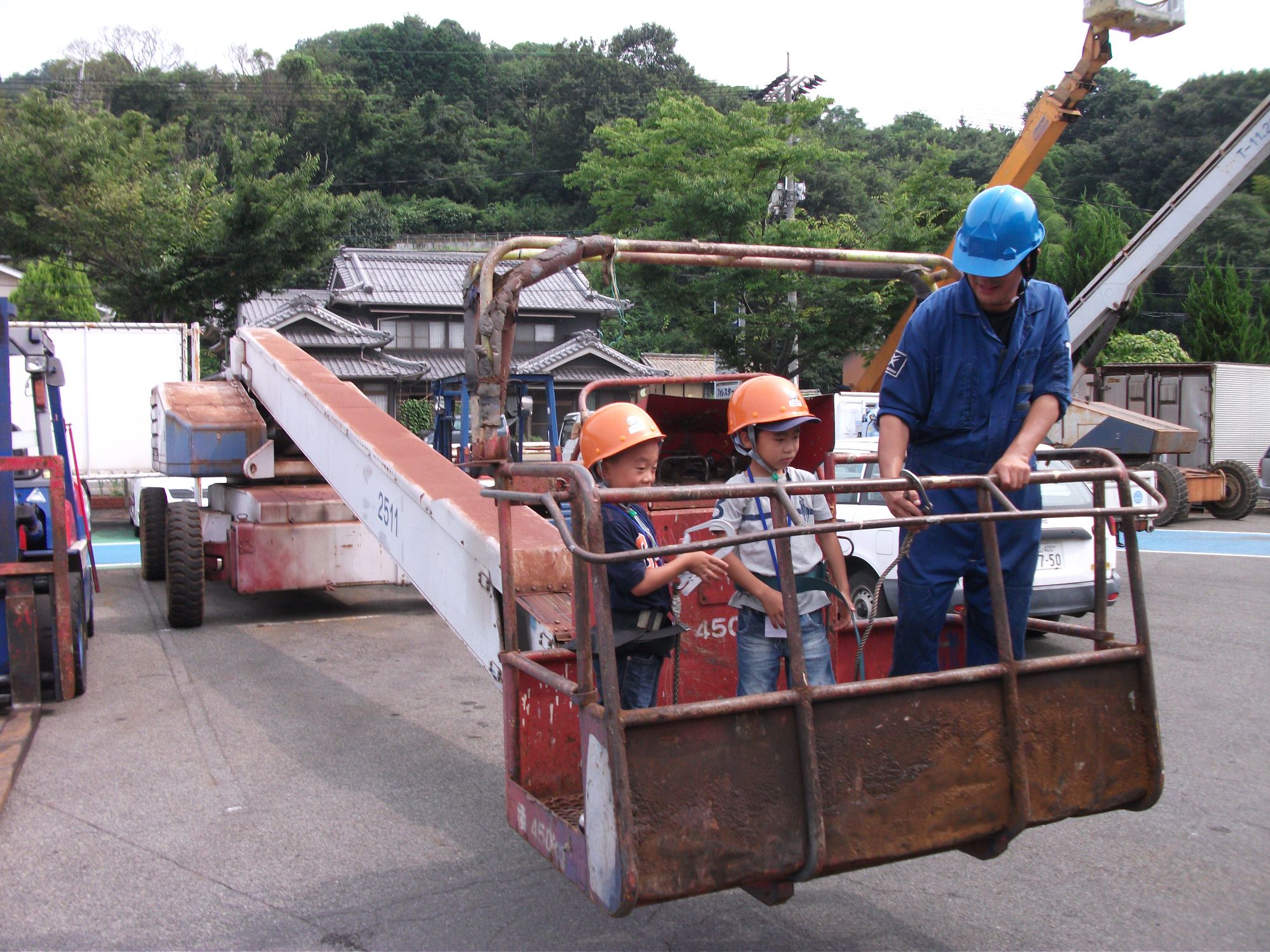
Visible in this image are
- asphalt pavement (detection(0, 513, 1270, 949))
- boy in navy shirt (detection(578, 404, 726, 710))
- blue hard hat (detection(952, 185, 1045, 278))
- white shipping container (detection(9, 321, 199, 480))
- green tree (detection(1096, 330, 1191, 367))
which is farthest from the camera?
green tree (detection(1096, 330, 1191, 367))

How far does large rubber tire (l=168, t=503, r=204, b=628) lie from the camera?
8617 mm

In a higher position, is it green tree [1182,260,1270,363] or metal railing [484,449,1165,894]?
green tree [1182,260,1270,363]

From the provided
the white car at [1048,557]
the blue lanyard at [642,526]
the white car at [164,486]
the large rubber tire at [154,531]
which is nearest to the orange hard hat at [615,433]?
the blue lanyard at [642,526]

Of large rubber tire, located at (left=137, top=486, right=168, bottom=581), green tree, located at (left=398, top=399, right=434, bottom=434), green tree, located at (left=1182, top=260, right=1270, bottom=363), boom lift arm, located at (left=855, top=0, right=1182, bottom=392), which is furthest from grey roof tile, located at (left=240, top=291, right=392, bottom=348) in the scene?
green tree, located at (left=1182, top=260, right=1270, bottom=363)

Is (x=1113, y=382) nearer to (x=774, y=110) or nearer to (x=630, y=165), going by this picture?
(x=774, y=110)

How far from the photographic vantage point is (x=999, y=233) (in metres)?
3.31

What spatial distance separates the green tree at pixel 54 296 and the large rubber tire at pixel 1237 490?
31913mm

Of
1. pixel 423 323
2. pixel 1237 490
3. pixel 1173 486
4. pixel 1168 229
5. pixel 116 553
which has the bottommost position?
pixel 116 553

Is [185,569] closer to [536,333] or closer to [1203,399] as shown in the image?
[1203,399]

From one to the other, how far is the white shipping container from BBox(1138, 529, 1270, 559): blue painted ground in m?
15.1

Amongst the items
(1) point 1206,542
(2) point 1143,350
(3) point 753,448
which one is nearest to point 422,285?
(2) point 1143,350

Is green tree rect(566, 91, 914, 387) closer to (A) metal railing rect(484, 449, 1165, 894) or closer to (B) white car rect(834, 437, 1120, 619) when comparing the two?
(B) white car rect(834, 437, 1120, 619)

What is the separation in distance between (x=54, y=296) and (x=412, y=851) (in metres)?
36.0

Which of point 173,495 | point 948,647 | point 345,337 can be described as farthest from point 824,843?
point 345,337
